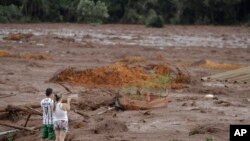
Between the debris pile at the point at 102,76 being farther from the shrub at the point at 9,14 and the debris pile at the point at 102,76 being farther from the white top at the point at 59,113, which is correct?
the shrub at the point at 9,14

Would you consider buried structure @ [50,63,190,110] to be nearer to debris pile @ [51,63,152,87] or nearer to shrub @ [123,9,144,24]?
debris pile @ [51,63,152,87]

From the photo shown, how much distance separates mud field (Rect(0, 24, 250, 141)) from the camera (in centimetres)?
1454

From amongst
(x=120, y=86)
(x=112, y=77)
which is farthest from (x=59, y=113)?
(x=112, y=77)

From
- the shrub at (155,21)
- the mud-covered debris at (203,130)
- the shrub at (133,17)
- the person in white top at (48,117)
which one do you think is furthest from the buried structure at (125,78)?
the shrub at (133,17)

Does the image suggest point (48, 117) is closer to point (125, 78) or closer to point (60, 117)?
point (60, 117)

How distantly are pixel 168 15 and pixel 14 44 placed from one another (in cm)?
3991

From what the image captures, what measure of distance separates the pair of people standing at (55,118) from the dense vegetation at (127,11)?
2182 inches

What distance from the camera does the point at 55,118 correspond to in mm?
11922

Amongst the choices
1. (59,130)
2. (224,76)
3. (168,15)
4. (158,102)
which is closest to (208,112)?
(158,102)

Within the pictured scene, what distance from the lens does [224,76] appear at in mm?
25766

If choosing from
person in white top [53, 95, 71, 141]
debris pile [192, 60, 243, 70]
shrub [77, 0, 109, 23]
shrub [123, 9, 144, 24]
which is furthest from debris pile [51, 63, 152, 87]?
shrub [123, 9, 144, 24]

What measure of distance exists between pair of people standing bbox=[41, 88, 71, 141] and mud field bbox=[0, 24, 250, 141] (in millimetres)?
1232

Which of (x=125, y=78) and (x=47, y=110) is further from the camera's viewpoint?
(x=125, y=78)

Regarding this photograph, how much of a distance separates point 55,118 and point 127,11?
67.8 m
